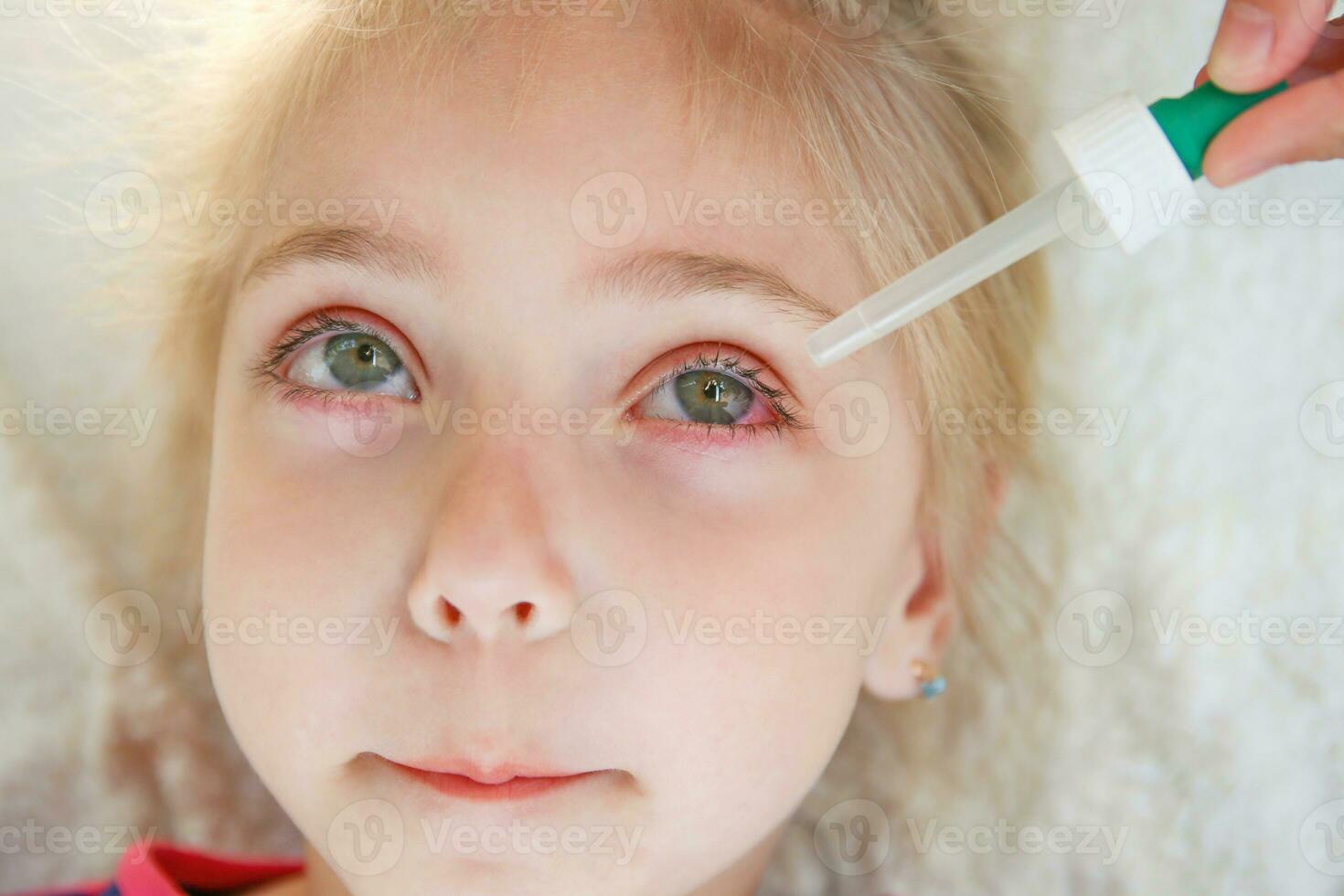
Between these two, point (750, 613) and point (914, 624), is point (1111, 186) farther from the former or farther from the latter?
point (914, 624)

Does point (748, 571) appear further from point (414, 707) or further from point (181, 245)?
point (181, 245)

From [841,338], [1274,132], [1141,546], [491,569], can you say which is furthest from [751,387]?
[1141,546]

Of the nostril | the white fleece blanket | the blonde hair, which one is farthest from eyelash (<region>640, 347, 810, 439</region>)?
the white fleece blanket

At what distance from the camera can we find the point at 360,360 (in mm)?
1035

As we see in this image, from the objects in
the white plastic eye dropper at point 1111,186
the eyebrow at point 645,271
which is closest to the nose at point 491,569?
the eyebrow at point 645,271

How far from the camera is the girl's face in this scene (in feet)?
2.80

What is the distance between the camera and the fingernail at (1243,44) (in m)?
0.74

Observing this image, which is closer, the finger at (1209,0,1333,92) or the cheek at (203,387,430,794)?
the finger at (1209,0,1333,92)

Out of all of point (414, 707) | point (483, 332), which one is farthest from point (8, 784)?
point (483, 332)

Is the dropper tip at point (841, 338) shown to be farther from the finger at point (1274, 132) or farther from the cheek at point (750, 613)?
the finger at point (1274, 132)

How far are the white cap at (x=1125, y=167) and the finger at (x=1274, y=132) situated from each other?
0.04 metres

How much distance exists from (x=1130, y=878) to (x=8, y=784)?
1213 millimetres

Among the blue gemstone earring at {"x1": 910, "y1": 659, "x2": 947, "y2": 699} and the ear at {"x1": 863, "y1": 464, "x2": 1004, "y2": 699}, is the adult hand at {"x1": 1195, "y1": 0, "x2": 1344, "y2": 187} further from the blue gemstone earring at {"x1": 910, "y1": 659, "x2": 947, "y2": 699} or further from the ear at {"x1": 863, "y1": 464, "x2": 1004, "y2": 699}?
the blue gemstone earring at {"x1": 910, "y1": 659, "x2": 947, "y2": 699}

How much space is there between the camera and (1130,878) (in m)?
1.30
